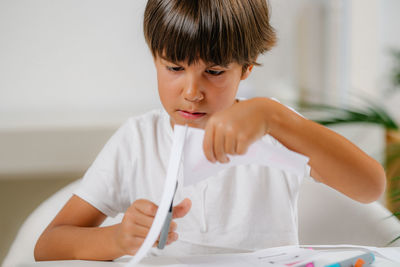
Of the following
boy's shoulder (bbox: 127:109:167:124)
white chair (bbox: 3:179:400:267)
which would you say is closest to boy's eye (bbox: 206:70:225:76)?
boy's shoulder (bbox: 127:109:167:124)

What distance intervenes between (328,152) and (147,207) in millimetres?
243

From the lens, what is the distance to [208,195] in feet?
2.47

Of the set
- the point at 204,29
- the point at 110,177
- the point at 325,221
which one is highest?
the point at 204,29

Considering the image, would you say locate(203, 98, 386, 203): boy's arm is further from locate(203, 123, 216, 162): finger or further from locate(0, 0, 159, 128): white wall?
locate(0, 0, 159, 128): white wall

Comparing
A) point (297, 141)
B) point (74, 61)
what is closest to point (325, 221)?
point (297, 141)

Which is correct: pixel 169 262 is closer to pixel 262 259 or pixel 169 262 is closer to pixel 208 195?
pixel 262 259

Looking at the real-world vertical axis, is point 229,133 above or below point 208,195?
above

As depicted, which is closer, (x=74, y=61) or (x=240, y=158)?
(x=240, y=158)

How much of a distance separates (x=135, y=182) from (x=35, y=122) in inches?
23.3

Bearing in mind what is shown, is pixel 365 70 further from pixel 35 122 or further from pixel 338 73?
pixel 35 122

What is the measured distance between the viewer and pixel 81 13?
53.3 inches

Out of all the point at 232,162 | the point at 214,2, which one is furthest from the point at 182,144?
the point at 214,2

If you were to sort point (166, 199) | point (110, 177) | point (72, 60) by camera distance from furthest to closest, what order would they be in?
point (72, 60) → point (110, 177) → point (166, 199)

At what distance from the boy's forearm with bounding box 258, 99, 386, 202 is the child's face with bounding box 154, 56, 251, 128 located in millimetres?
123
